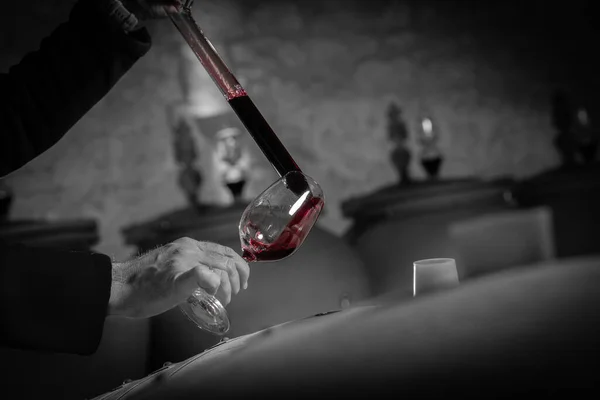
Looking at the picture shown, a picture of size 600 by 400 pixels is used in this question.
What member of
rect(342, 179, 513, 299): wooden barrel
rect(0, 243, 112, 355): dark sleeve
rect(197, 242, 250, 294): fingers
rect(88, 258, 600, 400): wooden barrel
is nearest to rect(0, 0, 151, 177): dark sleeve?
rect(0, 243, 112, 355): dark sleeve

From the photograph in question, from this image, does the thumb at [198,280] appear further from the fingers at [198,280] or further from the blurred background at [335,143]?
the blurred background at [335,143]

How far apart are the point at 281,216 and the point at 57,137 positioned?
2.21 ft

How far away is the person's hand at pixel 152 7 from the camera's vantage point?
753 mm

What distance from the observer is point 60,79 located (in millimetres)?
1095

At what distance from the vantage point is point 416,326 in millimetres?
469

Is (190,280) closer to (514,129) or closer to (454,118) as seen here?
(454,118)

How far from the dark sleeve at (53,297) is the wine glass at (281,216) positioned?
0.77 feet

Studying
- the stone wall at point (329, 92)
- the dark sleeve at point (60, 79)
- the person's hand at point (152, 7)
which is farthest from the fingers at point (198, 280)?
the stone wall at point (329, 92)

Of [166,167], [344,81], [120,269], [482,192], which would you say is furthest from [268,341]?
[344,81]

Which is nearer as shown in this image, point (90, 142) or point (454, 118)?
point (90, 142)

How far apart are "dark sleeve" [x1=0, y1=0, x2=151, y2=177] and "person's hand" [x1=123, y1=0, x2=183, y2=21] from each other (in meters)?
0.07

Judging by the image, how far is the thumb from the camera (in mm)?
712

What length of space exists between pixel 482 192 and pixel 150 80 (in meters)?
1.64

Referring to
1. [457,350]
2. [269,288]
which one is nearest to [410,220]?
[269,288]
